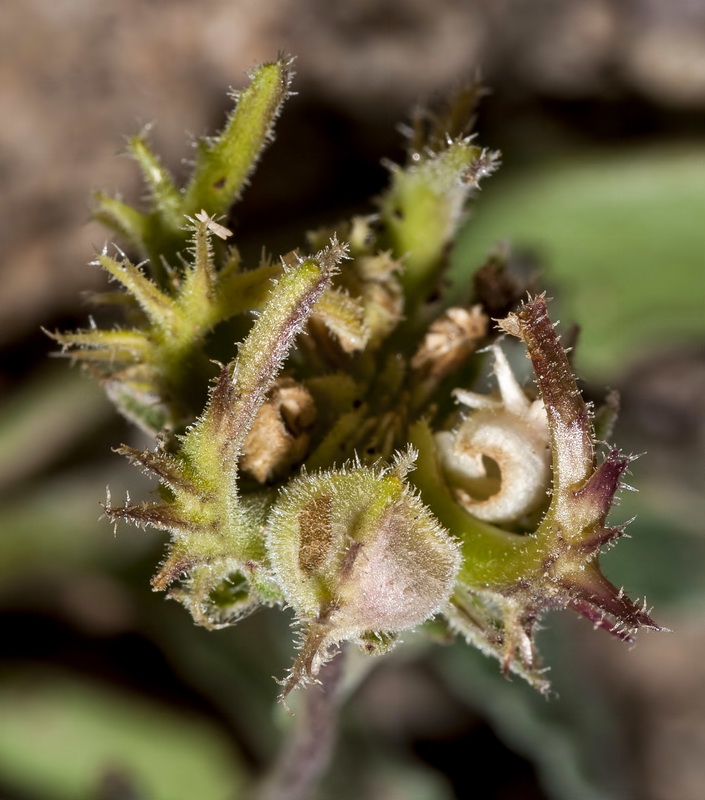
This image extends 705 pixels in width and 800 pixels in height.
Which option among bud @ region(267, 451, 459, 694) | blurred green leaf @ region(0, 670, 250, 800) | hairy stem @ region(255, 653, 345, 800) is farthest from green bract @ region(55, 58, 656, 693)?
blurred green leaf @ region(0, 670, 250, 800)

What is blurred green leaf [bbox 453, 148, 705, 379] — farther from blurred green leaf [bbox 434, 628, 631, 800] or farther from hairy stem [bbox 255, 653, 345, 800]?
hairy stem [bbox 255, 653, 345, 800]

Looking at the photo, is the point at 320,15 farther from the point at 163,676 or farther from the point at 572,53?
the point at 163,676

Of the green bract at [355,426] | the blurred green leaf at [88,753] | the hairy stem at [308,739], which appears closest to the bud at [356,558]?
the green bract at [355,426]

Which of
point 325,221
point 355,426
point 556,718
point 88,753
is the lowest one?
point 88,753

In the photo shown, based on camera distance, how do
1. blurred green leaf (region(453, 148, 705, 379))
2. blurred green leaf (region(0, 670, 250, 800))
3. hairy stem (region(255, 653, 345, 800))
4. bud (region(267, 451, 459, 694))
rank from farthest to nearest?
blurred green leaf (region(0, 670, 250, 800)) < blurred green leaf (region(453, 148, 705, 379)) < hairy stem (region(255, 653, 345, 800)) < bud (region(267, 451, 459, 694))

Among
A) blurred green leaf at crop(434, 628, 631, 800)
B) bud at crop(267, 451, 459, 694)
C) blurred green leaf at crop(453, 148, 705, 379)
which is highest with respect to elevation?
blurred green leaf at crop(453, 148, 705, 379)

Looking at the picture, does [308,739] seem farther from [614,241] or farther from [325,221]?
[325,221]

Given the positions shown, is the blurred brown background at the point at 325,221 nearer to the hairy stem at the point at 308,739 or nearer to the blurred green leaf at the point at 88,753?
the blurred green leaf at the point at 88,753

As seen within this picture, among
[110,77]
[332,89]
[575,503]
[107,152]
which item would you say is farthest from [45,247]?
[575,503]

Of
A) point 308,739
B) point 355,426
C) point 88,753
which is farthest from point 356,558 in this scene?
point 88,753
